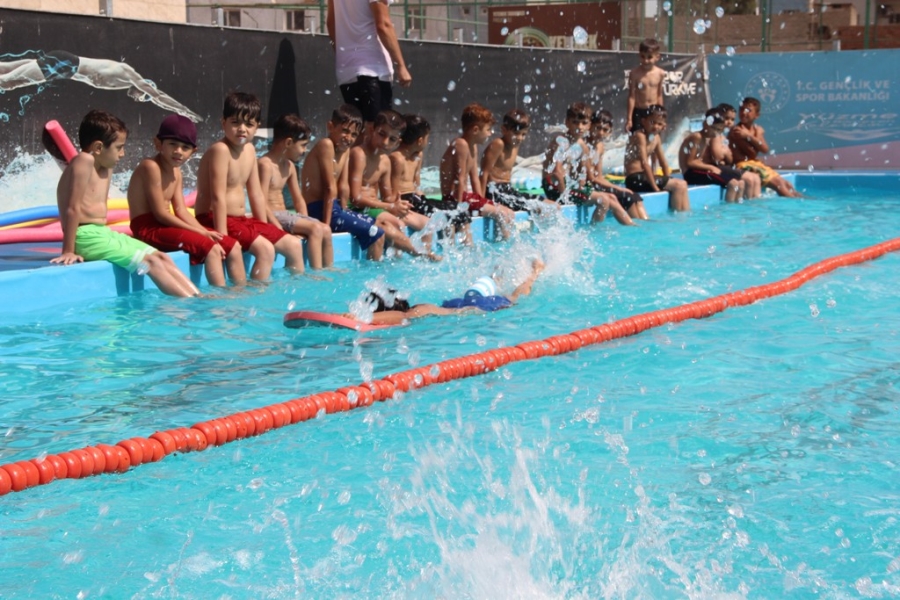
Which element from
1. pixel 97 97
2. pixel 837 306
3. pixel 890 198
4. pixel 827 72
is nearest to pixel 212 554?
pixel 837 306

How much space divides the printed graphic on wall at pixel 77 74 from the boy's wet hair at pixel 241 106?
65.0 inches

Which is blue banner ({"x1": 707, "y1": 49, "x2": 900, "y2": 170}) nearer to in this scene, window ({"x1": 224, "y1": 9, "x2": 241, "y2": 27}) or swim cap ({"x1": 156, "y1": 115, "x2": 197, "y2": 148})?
window ({"x1": 224, "y1": 9, "x2": 241, "y2": 27})

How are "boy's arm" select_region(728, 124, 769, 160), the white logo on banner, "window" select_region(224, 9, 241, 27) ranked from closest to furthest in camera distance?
"boy's arm" select_region(728, 124, 769, 160) < the white logo on banner < "window" select_region(224, 9, 241, 27)

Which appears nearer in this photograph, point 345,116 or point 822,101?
point 345,116

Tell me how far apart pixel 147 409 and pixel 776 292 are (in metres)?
4.55

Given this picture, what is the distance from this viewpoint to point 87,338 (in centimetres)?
589

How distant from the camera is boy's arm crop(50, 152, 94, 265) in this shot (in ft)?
22.1

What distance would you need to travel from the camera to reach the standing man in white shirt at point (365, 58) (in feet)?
32.1

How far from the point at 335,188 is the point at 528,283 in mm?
2224

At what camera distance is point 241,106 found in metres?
7.58

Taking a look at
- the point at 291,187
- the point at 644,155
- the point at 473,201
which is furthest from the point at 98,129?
the point at 644,155

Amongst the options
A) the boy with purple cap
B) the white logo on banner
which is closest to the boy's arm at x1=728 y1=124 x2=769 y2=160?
the white logo on banner

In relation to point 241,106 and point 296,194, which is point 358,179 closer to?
point 296,194

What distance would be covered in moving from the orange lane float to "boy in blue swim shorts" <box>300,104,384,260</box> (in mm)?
3042
